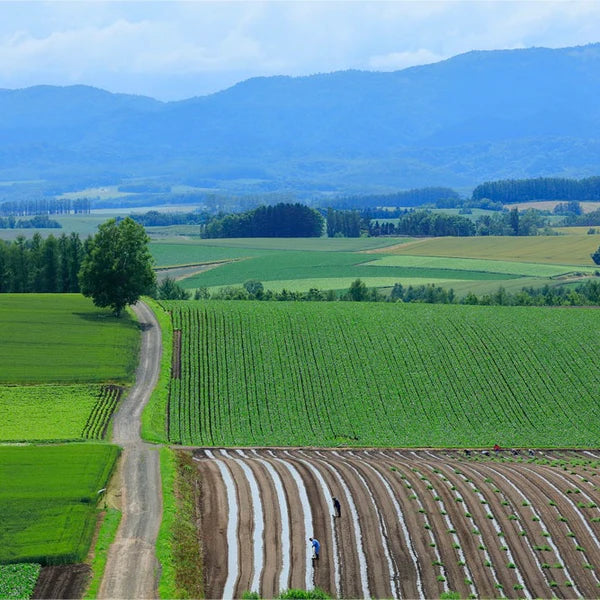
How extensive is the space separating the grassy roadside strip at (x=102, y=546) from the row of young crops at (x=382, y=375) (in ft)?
79.6

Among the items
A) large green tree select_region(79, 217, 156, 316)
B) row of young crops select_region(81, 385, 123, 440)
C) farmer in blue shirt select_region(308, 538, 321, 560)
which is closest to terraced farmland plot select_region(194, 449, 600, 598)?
farmer in blue shirt select_region(308, 538, 321, 560)

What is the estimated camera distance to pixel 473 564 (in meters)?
48.6

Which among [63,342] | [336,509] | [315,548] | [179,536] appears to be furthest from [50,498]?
[63,342]

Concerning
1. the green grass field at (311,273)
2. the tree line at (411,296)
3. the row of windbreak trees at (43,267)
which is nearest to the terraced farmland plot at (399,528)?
the tree line at (411,296)

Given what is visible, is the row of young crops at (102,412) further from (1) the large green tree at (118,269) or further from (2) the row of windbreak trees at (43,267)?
(2) the row of windbreak trees at (43,267)

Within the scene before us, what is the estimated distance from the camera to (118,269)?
353ft

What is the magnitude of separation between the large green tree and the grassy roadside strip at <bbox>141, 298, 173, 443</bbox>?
5019 millimetres

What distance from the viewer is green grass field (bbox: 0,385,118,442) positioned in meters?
72.2

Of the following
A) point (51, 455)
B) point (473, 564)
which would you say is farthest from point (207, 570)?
point (51, 455)

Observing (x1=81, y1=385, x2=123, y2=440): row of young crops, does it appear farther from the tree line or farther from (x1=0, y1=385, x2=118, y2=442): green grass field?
the tree line

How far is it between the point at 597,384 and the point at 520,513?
41.4 m

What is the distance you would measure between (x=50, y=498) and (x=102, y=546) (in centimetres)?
686

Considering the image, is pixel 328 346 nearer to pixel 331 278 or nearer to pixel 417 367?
pixel 417 367

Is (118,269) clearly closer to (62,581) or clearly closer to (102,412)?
(102,412)
